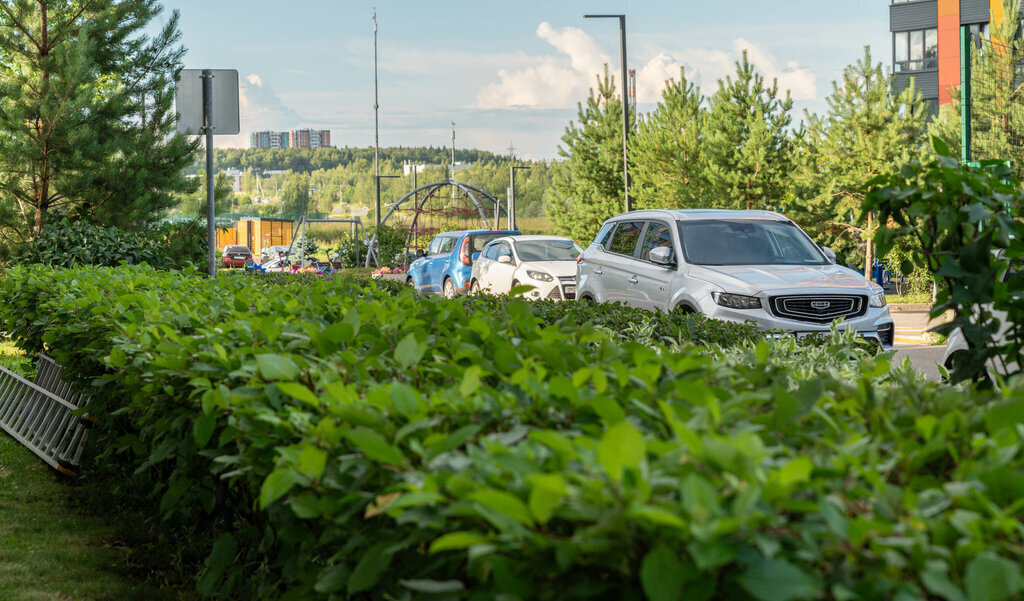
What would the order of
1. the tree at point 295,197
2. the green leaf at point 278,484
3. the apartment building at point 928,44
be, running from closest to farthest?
1. the green leaf at point 278,484
2. the apartment building at point 928,44
3. the tree at point 295,197

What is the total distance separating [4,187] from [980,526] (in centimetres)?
1583

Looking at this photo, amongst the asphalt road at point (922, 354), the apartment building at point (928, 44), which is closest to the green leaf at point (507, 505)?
the asphalt road at point (922, 354)

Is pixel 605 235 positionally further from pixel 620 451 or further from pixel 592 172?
pixel 592 172

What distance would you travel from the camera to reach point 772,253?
33.7ft

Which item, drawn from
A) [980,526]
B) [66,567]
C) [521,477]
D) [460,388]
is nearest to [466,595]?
[521,477]

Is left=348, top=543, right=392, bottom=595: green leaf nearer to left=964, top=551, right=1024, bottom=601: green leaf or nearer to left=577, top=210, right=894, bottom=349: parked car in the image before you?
left=964, top=551, right=1024, bottom=601: green leaf

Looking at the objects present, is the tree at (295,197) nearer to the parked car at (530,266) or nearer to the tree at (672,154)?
the tree at (672,154)

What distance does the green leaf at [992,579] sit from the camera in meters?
1.14

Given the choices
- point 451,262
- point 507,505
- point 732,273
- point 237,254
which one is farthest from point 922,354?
point 237,254

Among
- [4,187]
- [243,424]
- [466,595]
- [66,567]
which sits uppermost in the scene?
[4,187]

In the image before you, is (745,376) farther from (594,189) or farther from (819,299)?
(594,189)

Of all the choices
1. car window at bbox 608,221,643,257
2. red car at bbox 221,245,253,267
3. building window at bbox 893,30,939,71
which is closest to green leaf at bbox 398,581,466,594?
car window at bbox 608,221,643,257

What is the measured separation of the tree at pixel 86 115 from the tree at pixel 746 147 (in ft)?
50.9

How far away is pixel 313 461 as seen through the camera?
1777 mm
